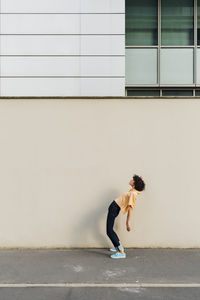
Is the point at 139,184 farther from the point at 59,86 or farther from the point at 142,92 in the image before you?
the point at 142,92

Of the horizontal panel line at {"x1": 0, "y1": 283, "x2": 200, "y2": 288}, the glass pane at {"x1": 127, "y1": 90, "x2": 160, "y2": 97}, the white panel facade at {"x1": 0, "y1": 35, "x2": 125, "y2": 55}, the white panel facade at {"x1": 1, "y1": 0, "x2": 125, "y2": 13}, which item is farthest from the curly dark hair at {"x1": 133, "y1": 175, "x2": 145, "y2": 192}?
the white panel facade at {"x1": 1, "y1": 0, "x2": 125, "y2": 13}

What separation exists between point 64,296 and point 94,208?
250cm

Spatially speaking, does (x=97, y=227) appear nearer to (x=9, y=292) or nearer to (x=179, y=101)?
(x=9, y=292)

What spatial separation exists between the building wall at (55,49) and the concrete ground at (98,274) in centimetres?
Answer: 444

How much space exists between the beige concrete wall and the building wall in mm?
1956

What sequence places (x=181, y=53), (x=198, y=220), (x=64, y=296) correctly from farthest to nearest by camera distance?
1. (x=181, y=53)
2. (x=198, y=220)
3. (x=64, y=296)

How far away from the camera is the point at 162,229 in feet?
21.7

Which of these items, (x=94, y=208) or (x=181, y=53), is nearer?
(x=94, y=208)

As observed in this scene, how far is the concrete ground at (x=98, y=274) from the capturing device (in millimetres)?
4407

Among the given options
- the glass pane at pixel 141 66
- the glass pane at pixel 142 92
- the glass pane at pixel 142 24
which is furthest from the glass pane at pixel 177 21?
the glass pane at pixel 142 92

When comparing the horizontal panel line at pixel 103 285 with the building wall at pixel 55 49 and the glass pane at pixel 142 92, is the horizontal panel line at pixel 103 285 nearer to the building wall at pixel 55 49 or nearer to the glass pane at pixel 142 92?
the building wall at pixel 55 49

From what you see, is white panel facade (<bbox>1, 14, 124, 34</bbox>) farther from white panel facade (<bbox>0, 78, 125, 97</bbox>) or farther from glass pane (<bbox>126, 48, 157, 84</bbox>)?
white panel facade (<bbox>0, 78, 125, 97</bbox>)

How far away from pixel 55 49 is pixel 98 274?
19.9ft

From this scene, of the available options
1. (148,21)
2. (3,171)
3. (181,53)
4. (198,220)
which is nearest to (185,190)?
(198,220)
